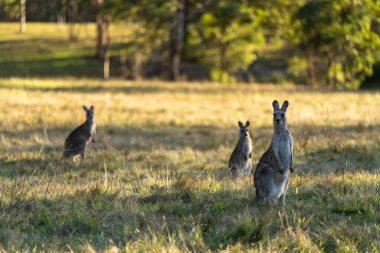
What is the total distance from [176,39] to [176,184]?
35.1 meters

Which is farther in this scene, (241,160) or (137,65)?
(137,65)

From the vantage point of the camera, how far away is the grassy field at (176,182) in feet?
20.7

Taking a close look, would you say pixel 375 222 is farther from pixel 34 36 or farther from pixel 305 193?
pixel 34 36

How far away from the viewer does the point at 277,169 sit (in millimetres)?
7594

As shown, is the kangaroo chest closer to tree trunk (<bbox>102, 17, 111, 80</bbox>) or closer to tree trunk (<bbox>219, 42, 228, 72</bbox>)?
tree trunk (<bbox>219, 42, 228, 72</bbox>)

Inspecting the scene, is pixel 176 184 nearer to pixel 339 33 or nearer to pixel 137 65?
pixel 339 33

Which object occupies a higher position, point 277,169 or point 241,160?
point 277,169

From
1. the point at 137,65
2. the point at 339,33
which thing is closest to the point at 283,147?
the point at 339,33

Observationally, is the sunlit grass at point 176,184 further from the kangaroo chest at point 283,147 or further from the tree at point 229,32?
the tree at point 229,32

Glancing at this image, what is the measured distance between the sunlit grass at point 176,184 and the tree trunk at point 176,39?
65.7 feet

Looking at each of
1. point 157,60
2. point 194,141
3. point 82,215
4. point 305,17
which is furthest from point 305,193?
point 157,60

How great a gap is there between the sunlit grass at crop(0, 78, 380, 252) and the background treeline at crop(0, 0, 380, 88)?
1779cm

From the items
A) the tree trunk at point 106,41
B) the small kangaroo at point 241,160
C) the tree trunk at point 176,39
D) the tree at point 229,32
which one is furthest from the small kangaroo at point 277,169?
the tree trunk at point 106,41

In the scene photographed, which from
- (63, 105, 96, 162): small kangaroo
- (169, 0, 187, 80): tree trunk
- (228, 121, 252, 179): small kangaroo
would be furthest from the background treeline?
(228, 121, 252, 179): small kangaroo
